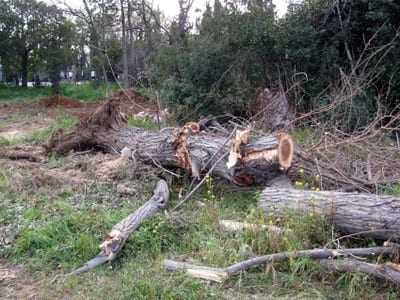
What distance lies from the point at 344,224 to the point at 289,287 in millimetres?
823

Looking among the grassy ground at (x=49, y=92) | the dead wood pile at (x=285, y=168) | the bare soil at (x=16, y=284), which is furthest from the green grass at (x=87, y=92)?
the bare soil at (x=16, y=284)

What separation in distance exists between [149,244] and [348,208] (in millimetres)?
1653

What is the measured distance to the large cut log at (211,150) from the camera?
4.27m

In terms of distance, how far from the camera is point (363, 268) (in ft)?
8.80

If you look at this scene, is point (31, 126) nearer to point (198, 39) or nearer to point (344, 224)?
point (198, 39)

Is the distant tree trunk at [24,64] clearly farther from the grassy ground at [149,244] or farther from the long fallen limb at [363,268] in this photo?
the long fallen limb at [363,268]

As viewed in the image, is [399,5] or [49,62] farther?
[49,62]

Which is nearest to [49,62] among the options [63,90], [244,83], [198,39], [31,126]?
[63,90]

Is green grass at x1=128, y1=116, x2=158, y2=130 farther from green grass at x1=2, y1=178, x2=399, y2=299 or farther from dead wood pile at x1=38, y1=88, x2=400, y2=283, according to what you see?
green grass at x1=2, y1=178, x2=399, y2=299

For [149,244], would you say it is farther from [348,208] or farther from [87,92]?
[87,92]

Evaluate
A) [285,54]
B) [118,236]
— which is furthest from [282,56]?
[118,236]

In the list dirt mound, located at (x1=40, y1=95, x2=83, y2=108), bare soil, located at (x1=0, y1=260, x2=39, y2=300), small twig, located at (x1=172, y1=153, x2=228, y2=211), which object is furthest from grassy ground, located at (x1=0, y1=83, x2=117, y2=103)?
bare soil, located at (x1=0, y1=260, x2=39, y2=300)

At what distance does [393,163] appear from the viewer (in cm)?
466

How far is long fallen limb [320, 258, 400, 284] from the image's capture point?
2.58 metres
